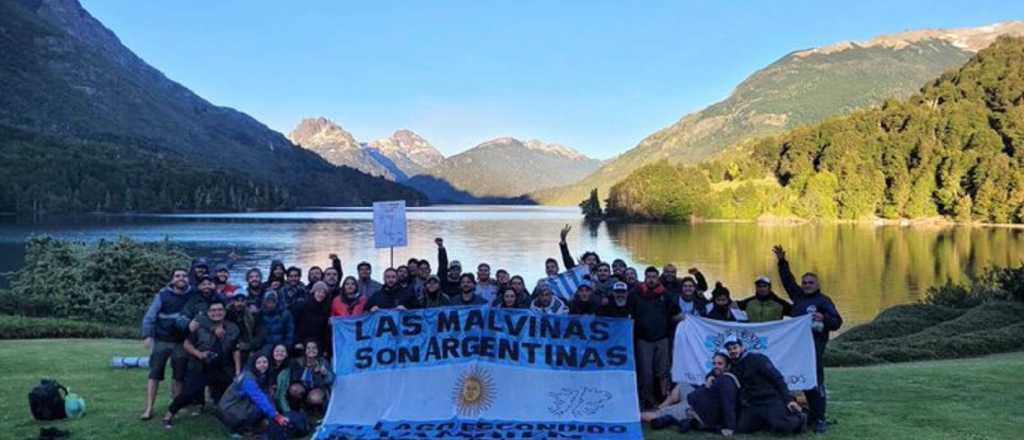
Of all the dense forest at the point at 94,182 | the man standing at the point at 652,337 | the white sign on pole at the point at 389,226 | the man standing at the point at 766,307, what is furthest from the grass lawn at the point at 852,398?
the dense forest at the point at 94,182

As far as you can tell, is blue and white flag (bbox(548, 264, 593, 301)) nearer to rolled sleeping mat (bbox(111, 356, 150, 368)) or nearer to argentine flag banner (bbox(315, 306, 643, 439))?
argentine flag banner (bbox(315, 306, 643, 439))

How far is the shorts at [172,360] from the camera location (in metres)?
11.1

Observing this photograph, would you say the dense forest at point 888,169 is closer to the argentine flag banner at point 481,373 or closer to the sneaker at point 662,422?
the sneaker at point 662,422

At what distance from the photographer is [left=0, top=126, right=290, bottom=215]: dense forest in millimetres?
141500

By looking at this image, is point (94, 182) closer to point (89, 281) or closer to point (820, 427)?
point (89, 281)

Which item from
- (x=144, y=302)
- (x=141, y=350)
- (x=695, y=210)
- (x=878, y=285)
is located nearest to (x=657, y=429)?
(x=141, y=350)

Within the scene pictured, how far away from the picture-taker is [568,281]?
16.4 meters

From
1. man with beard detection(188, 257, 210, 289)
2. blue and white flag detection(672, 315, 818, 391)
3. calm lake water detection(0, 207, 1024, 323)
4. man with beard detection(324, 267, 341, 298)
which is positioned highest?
man with beard detection(188, 257, 210, 289)

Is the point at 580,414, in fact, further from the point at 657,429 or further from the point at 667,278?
the point at 667,278

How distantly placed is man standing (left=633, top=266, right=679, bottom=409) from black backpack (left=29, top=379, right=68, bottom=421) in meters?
8.59

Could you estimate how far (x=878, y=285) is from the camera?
47.7 metres

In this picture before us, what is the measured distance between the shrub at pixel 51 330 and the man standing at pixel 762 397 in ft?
60.2

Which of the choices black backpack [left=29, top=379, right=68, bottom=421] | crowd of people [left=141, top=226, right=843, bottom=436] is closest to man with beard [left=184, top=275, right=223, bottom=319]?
crowd of people [left=141, top=226, right=843, bottom=436]

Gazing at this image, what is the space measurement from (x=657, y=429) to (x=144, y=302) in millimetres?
24357
